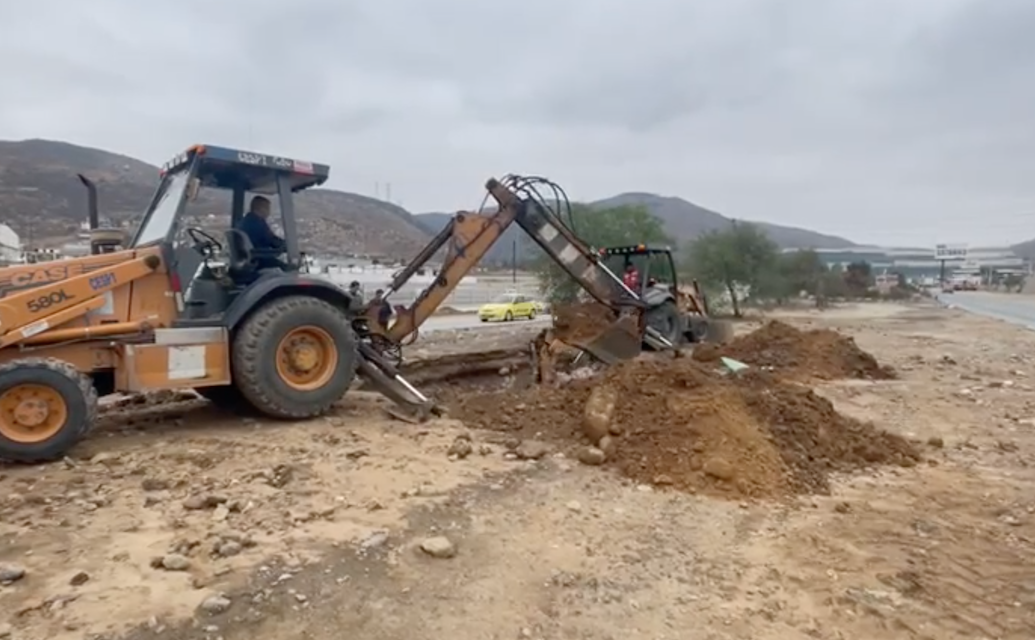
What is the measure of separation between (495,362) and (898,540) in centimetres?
625

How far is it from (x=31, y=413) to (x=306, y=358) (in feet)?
7.31

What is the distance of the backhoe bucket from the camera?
10.2 meters

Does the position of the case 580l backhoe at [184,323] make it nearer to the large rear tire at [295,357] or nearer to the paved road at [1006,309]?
the large rear tire at [295,357]

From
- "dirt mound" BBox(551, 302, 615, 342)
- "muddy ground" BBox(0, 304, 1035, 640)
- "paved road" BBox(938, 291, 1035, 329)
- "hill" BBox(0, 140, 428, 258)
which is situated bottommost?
"paved road" BBox(938, 291, 1035, 329)

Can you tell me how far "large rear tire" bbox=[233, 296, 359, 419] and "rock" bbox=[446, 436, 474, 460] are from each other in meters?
1.48

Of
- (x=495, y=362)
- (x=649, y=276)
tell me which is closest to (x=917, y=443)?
(x=495, y=362)

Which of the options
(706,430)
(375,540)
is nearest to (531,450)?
(706,430)

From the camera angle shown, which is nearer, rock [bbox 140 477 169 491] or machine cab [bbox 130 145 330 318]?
rock [bbox 140 477 169 491]

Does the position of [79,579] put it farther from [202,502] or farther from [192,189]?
[192,189]

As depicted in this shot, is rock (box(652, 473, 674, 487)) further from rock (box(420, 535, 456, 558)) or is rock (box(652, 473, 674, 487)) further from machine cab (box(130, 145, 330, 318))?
machine cab (box(130, 145, 330, 318))

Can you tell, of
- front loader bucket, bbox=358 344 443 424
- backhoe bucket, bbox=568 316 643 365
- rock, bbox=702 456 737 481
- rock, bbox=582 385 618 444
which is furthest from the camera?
backhoe bucket, bbox=568 316 643 365

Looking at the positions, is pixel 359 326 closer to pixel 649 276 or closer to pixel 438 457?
pixel 438 457

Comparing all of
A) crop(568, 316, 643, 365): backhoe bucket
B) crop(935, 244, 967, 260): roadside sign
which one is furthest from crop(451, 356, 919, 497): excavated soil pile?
crop(935, 244, 967, 260): roadside sign

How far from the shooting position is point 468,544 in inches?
183
